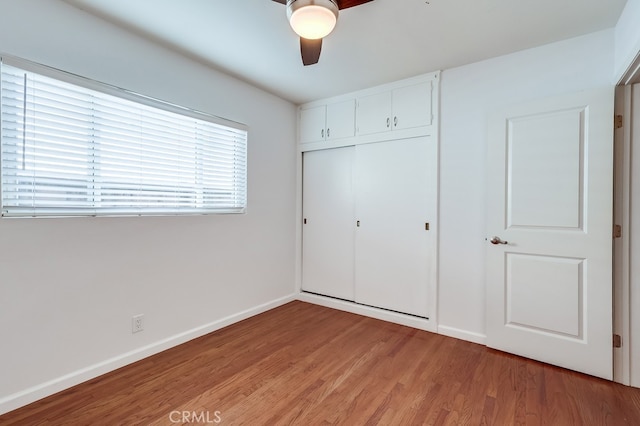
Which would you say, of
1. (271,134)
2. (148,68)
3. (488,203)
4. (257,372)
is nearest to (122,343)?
(257,372)

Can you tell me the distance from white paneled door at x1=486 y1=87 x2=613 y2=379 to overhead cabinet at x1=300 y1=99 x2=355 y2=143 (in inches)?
57.2

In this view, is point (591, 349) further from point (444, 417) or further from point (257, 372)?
point (257, 372)

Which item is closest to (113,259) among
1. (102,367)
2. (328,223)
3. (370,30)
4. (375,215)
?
(102,367)

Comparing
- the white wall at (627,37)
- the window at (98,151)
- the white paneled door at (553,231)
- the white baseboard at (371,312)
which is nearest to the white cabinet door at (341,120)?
the window at (98,151)

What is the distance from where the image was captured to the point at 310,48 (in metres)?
1.78

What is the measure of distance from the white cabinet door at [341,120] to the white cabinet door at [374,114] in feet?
0.26

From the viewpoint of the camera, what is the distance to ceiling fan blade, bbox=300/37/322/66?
1.73 m

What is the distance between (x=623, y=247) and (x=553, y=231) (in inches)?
15.4

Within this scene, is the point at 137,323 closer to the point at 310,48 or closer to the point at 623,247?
the point at 310,48

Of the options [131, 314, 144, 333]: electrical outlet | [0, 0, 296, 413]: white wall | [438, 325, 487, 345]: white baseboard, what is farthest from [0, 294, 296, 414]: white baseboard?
[438, 325, 487, 345]: white baseboard

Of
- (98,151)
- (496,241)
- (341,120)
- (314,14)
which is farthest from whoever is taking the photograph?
(341,120)

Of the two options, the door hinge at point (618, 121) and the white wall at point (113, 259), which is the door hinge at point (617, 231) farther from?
the white wall at point (113, 259)

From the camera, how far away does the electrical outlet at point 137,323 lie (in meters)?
2.22

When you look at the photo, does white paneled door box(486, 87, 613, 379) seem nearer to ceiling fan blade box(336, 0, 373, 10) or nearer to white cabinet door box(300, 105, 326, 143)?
ceiling fan blade box(336, 0, 373, 10)
